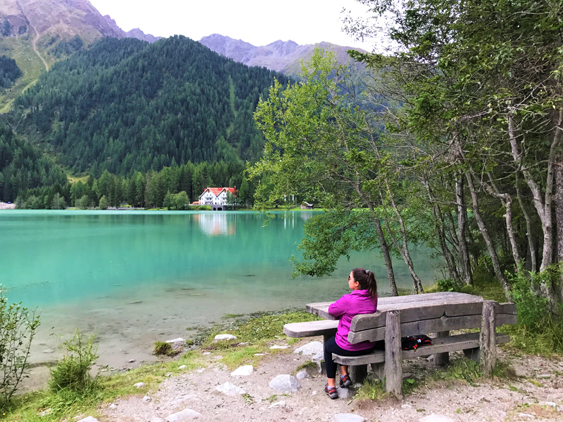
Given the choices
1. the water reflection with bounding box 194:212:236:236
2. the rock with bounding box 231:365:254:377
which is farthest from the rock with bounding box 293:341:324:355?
the water reflection with bounding box 194:212:236:236

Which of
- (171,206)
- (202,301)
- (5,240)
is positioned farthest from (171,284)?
(171,206)

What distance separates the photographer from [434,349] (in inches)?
200

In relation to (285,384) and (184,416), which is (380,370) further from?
(184,416)

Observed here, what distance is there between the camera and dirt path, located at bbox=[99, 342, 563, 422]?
14.3ft

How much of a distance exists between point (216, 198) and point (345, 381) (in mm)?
144895

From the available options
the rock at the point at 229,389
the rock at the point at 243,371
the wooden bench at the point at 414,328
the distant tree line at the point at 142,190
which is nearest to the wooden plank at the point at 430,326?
the wooden bench at the point at 414,328

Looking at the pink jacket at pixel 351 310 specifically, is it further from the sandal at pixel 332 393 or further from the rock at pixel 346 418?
the rock at pixel 346 418

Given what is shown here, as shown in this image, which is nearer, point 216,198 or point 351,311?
point 351,311

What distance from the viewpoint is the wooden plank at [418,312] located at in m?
4.62

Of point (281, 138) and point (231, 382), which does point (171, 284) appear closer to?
point (281, 138)

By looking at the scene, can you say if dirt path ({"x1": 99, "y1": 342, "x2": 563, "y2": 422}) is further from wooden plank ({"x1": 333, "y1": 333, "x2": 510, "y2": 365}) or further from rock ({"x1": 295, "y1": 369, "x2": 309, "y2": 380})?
wooden plank ({"x1": 333, "y1": 333, "x2": 510, "y2": 365})

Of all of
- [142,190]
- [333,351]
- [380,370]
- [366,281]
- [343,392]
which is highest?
[142,190]

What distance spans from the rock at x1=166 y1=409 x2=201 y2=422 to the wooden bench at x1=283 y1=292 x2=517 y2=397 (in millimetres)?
1544

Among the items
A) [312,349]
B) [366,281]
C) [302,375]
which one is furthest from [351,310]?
[312,349]
